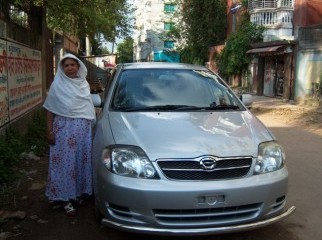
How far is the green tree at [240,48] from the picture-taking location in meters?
29.4

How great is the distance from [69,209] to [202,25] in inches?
1453

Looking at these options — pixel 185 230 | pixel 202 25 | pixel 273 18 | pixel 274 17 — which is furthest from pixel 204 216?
pixel 202 25

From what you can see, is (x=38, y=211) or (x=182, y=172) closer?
(x=182, y=172)

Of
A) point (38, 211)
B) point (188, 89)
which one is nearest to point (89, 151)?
point (38, 211)

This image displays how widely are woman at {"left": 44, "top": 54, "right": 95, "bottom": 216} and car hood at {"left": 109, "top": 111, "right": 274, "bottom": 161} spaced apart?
373 mm

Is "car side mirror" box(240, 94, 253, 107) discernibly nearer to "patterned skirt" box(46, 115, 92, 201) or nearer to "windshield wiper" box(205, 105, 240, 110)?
"windshield wiper" box(205, 105, 240, 110)

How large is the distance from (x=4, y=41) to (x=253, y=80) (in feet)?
73.5

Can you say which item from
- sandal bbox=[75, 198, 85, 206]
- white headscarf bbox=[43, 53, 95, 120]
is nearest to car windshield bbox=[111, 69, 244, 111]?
white headscarf bbox=[43, 53, 95, 120]

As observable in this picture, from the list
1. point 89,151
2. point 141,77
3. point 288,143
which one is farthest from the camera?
point 288,143

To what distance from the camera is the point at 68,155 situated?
496 centimetres

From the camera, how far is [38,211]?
17.0 ft

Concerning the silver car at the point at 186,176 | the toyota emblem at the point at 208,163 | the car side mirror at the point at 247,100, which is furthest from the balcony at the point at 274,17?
the toyota emblem at the point at 208,163

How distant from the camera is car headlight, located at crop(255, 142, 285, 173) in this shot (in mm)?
4055

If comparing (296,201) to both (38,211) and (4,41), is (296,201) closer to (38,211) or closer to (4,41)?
(38,211)
